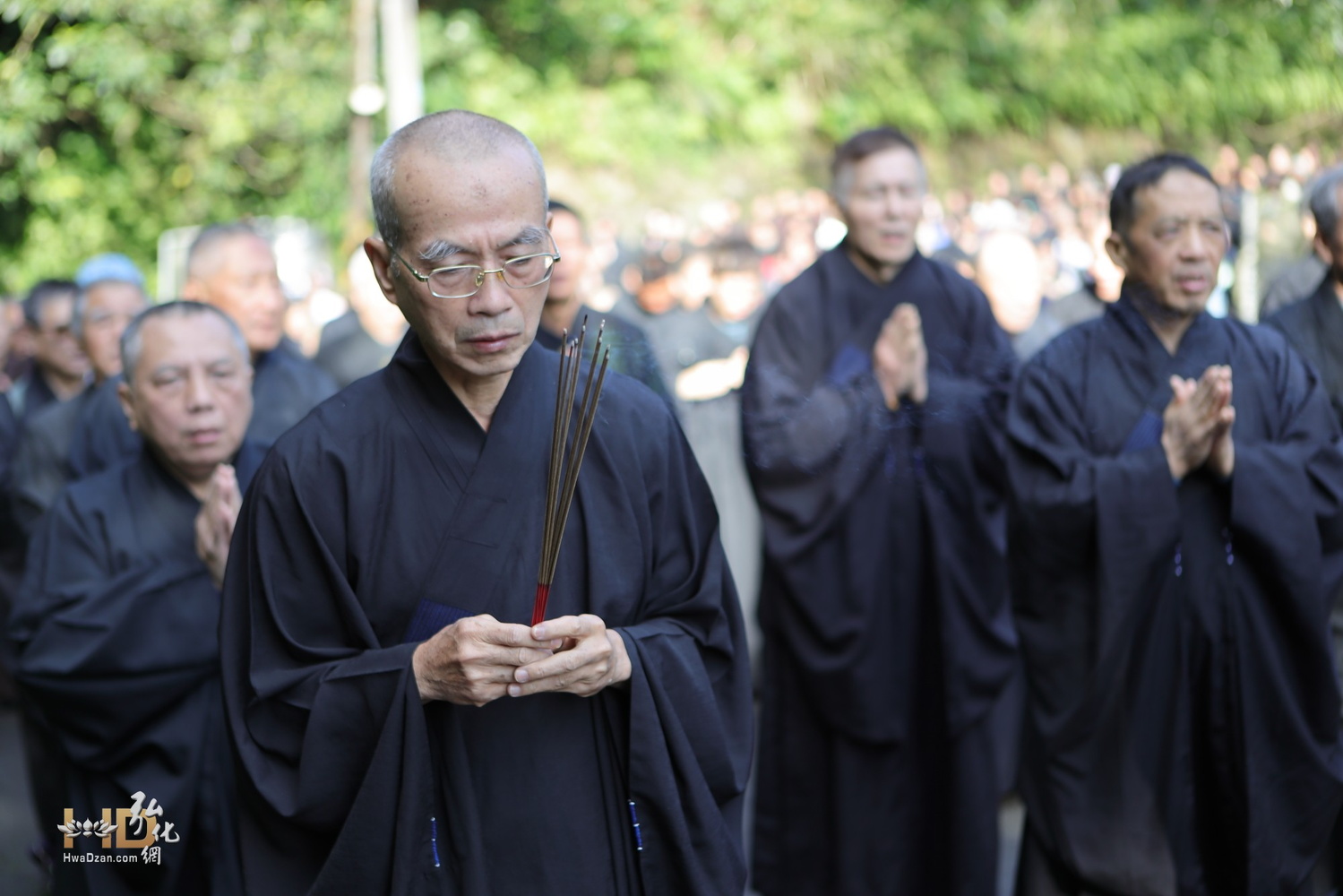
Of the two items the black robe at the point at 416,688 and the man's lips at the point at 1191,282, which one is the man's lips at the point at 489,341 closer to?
the black robe at the point at 416,688

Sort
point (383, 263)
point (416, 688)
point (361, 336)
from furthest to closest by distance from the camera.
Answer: point (361, 336), point (383, 263), point (416, 688)

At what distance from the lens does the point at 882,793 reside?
4.34m

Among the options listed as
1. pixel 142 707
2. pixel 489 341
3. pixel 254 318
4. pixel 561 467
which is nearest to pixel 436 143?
pixel 489 341

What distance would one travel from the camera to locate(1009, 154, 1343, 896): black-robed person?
3328 millimetres

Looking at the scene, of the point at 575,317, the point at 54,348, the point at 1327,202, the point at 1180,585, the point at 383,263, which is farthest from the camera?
the point at 54,348

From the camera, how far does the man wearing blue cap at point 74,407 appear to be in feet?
18.2

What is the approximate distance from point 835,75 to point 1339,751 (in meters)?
20.3

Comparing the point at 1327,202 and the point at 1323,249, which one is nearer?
the point at 1327,202

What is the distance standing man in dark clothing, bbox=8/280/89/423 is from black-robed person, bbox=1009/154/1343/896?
17.8 ft

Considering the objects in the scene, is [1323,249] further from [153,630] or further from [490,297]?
[153,630]

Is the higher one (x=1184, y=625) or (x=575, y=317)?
(x=575, y=317)

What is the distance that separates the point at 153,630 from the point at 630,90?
59.6 ft

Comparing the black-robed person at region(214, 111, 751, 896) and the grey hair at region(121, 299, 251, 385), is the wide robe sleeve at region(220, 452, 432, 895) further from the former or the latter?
the grey hair at region(121, 299, 251, 385)

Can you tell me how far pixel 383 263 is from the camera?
2.28 meters
